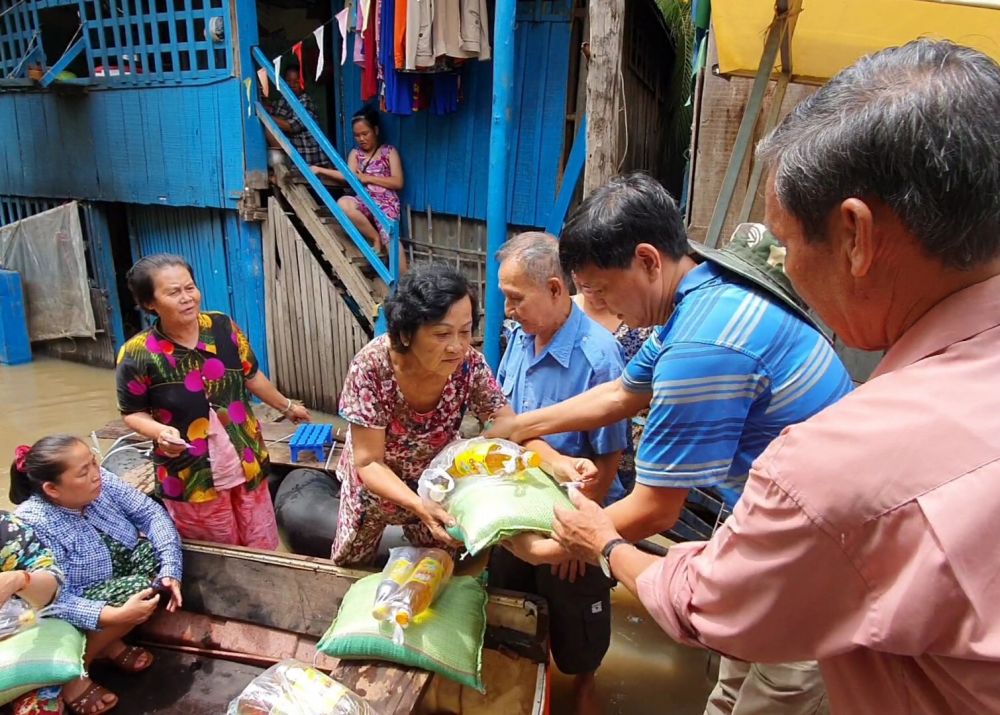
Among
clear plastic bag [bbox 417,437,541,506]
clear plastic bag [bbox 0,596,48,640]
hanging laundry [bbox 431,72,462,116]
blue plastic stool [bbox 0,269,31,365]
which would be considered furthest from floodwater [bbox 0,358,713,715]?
hanging laundry [bbox 431,72,462,116]

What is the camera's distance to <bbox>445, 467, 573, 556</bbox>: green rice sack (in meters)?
2.17

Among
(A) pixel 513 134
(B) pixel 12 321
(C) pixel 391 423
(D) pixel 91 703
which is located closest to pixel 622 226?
(C) pixel 391 423

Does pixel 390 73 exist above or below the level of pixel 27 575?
above

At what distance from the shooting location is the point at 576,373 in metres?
2.56

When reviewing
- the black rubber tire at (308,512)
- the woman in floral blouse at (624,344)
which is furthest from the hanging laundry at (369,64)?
the woman in floral blouse at (624,344)

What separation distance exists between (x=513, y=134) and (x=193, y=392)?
4177 mm

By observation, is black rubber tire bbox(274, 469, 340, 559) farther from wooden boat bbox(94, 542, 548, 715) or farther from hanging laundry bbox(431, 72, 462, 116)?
hanging laundry bbox(431, 72, 462, 116)

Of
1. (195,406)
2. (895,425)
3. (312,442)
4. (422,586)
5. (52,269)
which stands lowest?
(52,269)

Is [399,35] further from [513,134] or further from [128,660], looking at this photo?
[128,660]

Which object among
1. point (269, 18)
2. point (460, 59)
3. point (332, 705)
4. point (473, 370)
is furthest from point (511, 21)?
point (269, 18)

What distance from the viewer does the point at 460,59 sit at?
19.5ft

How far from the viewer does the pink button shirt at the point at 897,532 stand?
0.80 meters

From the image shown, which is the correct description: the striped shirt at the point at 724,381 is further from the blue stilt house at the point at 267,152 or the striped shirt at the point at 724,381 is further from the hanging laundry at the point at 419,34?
the hanging laundry at the point at 419,34

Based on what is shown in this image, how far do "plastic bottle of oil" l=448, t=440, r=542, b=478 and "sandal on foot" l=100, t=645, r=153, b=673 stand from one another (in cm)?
171
